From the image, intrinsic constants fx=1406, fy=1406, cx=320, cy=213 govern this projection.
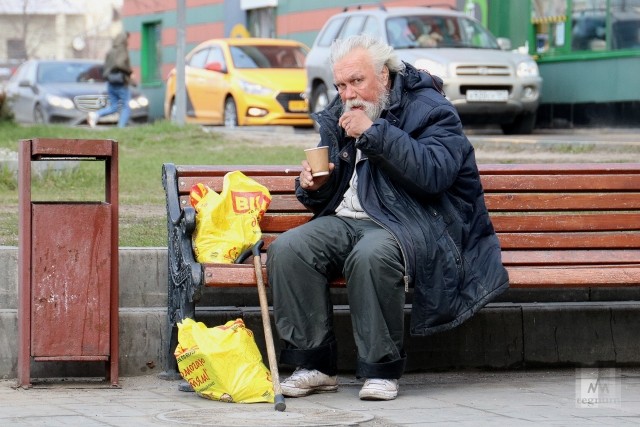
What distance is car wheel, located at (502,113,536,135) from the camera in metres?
17.3

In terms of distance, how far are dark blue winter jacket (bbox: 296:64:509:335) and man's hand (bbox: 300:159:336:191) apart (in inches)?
2.4

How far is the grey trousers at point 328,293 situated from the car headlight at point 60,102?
1707 centimetres

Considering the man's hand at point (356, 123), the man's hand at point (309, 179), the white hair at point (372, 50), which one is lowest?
the man's hand at point (309, 179)

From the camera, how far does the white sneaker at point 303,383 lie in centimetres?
542

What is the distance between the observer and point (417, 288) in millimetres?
5309

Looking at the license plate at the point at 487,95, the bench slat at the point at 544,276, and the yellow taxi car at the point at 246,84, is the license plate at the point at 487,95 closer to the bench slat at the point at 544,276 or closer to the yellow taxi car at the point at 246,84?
the yellow taxi car at the point at 246,84

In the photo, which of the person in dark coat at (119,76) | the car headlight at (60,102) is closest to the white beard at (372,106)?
the person in dark coat at (119,76)

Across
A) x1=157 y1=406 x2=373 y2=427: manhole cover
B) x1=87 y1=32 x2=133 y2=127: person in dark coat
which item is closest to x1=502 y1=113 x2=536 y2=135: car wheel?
x1=87 y1=32 x2=133 y2=127: person in dark coat

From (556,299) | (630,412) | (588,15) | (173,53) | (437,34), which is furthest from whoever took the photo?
(173,53)

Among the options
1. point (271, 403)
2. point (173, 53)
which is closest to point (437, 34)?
point (271, 403)

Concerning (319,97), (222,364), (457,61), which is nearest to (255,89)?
(319,97)

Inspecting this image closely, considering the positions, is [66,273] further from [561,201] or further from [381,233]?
[561,201]

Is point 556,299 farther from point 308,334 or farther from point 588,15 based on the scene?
point 588,15

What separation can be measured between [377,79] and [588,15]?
14.3 meters
